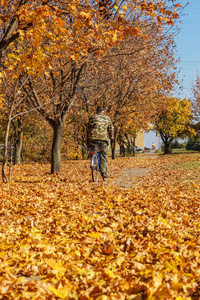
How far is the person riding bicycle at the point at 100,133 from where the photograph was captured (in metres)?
10.2

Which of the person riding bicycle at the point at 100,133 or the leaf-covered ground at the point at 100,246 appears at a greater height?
the person riding bicycle at the point at 100,133

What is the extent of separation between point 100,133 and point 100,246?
6013mm

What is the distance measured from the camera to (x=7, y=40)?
6848 mm

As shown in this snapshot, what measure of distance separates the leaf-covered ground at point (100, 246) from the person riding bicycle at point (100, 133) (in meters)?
2.24

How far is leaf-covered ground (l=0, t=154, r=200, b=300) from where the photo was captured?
3039mm

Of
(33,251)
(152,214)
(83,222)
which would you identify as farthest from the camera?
(152,214)

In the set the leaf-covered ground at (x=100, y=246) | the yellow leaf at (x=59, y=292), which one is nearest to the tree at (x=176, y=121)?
A: the leaf-covered ground at (x=100, y=246)

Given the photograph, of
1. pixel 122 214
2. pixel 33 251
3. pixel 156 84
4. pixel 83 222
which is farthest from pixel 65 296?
pixel 156 84

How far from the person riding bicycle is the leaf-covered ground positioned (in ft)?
7.35

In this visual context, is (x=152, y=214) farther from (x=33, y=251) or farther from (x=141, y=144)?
(x=141, y=144)

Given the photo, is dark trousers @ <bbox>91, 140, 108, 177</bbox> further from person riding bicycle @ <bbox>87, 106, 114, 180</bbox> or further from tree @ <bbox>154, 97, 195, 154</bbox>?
tree @ <bbox>154, 97, 195, 154</bbox>

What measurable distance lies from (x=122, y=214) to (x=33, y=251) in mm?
2365

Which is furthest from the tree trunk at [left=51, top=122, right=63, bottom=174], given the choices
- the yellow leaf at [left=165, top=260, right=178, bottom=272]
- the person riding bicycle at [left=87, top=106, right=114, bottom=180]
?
the yellow leaf at [left=165, top=260, right=178, bottom=272]

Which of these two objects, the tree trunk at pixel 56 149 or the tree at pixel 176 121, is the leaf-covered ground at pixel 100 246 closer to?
the tree trunk at pixel 56 149
